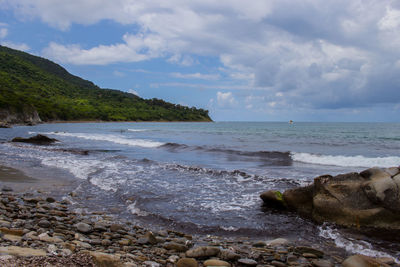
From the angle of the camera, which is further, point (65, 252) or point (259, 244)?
point (259, 244)

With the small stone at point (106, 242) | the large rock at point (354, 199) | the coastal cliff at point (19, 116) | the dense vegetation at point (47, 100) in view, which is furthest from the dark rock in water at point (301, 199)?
the dense vegetation at point (47, 100)

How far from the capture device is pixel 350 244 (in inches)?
266

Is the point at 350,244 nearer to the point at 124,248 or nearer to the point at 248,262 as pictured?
the point at 248,262

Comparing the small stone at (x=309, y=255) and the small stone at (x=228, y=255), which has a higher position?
the small stone at (x=228, y=255)

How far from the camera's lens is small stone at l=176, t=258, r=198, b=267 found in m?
5.19

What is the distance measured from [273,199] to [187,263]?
5.42 meters

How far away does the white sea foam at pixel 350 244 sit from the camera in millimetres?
6324

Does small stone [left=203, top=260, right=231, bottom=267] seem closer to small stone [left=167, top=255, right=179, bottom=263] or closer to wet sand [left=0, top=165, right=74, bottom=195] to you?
small stone [left=167, top=255, right=179, bottom=263]

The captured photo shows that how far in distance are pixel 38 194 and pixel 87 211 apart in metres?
3.25

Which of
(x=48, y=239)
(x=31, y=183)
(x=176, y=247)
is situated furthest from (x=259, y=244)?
(x=31, y=183)

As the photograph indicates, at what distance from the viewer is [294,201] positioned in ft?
30.9

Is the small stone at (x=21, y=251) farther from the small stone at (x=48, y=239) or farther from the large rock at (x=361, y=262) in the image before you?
the large rock at (x=361, y=262)

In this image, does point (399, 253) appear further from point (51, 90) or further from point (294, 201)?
point (51, 90)

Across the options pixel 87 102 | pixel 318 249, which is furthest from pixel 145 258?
pixel 87 102
